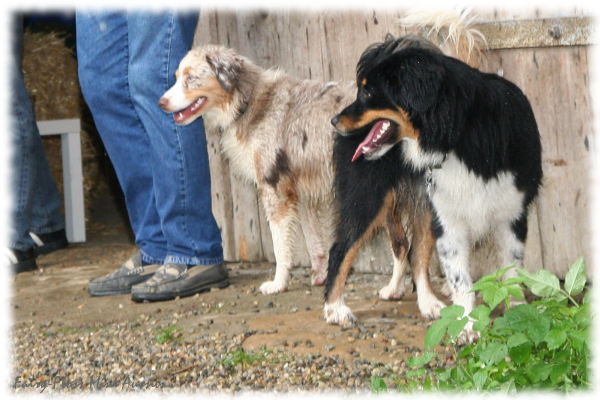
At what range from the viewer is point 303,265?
206 inches

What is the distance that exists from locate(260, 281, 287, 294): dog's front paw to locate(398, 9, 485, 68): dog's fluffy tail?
1593mm

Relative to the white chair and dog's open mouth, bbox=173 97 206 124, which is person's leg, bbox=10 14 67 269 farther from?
dog's open mouth, bbox=173 97 206 124

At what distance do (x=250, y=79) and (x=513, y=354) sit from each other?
2736mm

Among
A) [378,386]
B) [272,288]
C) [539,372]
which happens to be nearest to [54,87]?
[272,288]

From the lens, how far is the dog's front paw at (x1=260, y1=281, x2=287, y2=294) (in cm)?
448

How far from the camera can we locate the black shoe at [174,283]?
434cm

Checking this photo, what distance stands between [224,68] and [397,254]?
5.02 feet

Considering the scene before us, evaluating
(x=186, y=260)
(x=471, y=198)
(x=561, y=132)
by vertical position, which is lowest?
(x=186, y=260)

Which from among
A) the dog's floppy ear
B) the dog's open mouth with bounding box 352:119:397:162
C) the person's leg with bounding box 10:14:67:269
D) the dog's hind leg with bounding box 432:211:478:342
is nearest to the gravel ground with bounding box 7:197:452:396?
the dog's hind leg with bounding box 432:211:478:342

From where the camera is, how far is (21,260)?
211 inches

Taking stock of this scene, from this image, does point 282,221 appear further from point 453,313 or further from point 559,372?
point 559,372

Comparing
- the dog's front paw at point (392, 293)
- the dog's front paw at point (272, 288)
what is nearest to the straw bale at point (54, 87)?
the dog's front paw at point (272, 288)

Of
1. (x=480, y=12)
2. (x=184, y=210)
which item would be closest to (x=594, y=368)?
(x=480, y=12)

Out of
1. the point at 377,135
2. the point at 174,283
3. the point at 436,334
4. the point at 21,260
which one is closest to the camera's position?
the point at 436,334
